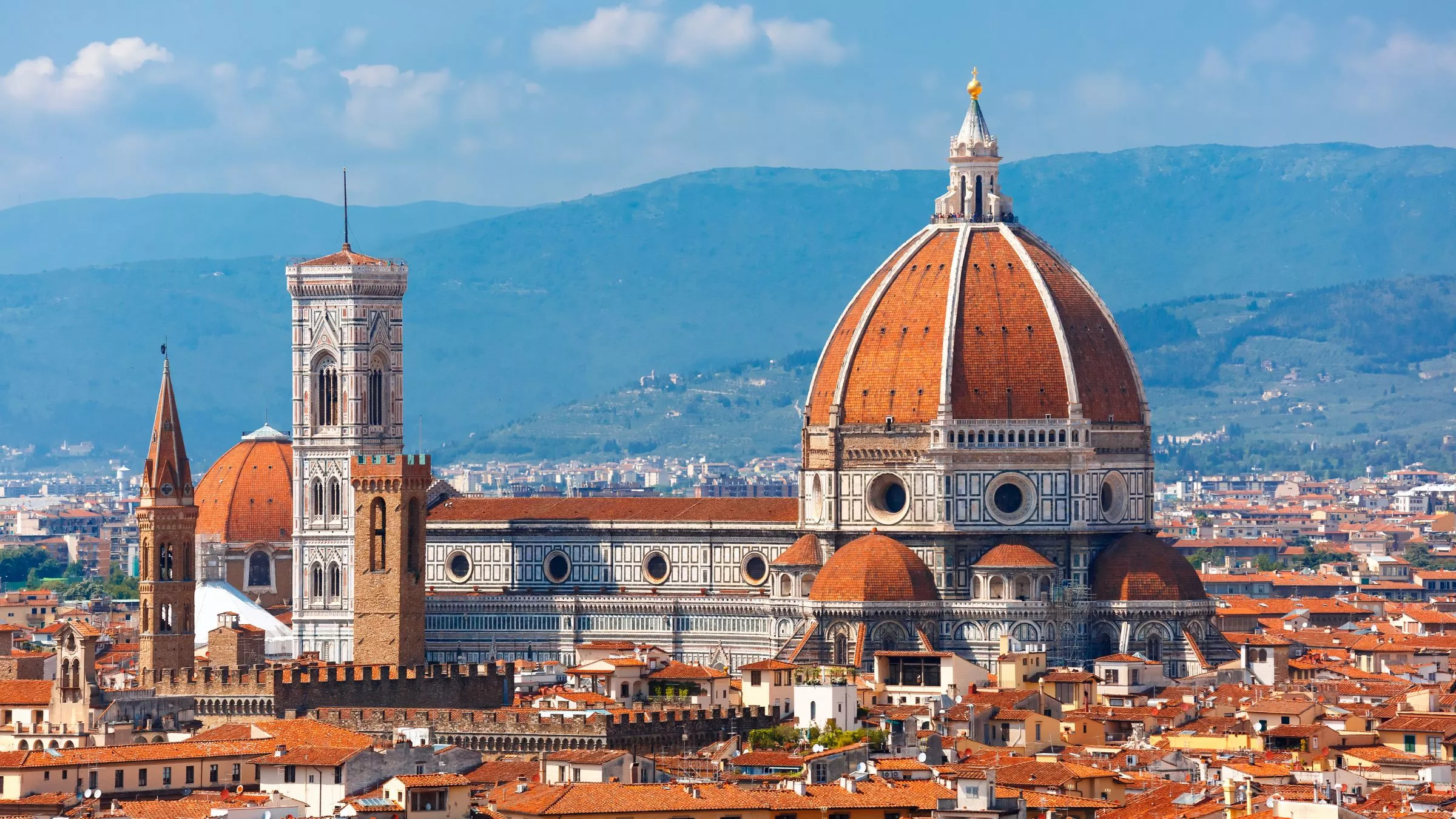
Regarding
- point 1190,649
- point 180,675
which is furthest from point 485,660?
point 180,675

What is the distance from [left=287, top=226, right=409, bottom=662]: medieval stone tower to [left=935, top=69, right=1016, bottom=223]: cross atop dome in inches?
715

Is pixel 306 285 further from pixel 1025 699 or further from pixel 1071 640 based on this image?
pixel 1025 699

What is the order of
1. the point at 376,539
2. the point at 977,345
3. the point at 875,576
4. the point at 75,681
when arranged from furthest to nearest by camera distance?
the point at 977,345 < the point at 875,576 < the point at 376,539 < the point at 75,681

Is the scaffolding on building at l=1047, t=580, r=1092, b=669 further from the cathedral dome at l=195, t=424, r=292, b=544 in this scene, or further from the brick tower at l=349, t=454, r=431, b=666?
the cathedral dome at l=195, t=424, r=292, b=544

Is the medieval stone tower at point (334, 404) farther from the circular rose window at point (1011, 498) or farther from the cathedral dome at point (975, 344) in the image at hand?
the circular rose window at point (1011, 498)

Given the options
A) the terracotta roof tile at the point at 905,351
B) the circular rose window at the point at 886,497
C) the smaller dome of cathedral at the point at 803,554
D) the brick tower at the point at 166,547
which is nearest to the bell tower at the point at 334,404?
the smaller dome of cathedral at the point at 803,554

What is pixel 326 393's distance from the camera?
404 ft

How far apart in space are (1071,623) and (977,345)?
8635mm

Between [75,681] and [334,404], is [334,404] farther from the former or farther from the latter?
[75,681]

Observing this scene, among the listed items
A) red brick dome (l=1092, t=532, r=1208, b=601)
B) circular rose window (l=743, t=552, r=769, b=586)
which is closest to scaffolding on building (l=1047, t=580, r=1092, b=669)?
red brick dome (l=1092, t=532, r=1208, b=601)

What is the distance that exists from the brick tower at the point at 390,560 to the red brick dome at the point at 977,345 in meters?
16.5

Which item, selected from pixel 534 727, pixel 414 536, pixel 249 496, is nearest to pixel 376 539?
pixel 414 536

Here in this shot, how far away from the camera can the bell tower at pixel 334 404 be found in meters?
122

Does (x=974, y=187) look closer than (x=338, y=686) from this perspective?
No
